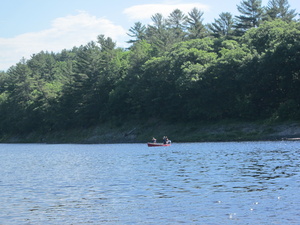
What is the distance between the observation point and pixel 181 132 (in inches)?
3878

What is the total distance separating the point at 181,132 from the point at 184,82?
391 inches

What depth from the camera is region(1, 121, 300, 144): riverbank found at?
269ft

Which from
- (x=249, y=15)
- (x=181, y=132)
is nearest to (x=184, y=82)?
(x=181, y=132)

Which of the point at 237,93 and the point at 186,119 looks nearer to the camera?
the point at 237,93

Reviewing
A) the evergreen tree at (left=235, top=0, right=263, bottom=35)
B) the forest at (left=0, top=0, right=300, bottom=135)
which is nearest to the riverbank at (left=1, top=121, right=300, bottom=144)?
the forest at (left=0, top=0, right=300, bottom=135)

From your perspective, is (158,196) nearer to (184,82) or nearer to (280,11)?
(184,82)

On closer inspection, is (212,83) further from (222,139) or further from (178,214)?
(178,214)

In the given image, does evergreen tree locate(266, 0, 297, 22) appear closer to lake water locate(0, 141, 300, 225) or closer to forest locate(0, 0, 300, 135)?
forest locate(0, 0, 300, 135)

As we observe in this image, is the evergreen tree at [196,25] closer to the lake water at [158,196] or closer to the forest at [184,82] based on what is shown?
the forest at [184,82]

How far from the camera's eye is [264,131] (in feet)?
274

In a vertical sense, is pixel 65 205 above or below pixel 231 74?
below

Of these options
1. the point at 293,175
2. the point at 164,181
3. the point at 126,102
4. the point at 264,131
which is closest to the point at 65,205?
the point at 164,181

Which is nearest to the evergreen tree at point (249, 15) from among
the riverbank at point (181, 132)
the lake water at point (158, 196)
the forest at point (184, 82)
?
the forest at point (184, 82)

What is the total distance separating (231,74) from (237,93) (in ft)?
12.7
